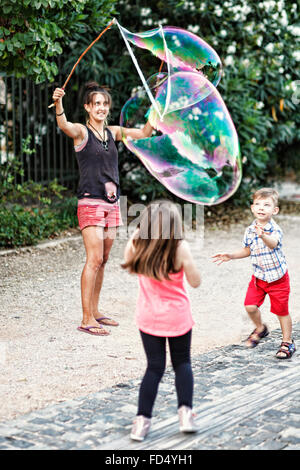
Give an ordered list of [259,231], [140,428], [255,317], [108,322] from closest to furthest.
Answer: [140,428] < [259,231] < [255,317] < [108,322]

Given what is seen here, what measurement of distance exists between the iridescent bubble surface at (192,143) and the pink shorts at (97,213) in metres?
0.45

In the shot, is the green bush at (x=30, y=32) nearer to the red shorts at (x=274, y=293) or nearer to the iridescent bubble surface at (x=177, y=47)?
the iridescent bubble surface at (x=177, y=47)

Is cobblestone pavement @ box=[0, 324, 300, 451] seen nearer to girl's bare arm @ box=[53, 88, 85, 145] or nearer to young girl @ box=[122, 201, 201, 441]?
young girl @ box=[122, 201, 201, 441]

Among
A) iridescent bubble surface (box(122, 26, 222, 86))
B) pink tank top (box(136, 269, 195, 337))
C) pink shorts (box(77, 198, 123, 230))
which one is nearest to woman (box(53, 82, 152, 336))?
pink shorts (box(77, 198, 123, 230))

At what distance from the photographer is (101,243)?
5.20 m

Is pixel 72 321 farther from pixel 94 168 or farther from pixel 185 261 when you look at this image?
pixel 185 261

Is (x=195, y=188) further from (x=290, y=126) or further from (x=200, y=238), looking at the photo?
(x=290, y=126)

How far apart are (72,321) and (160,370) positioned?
7.17 ft

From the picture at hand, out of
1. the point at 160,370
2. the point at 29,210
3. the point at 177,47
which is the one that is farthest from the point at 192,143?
the point at 29,210

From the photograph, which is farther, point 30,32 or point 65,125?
point 30,32

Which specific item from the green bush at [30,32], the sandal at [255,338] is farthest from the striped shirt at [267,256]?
the green bush at [30,32]

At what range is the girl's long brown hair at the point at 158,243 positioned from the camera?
11.2ft

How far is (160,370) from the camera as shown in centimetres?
345

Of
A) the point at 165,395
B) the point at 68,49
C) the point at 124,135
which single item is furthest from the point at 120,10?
the point at 165,395
